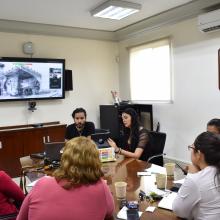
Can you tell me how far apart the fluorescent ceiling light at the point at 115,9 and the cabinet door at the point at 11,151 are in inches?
92.7

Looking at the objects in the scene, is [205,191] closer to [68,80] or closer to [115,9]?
[115,9]

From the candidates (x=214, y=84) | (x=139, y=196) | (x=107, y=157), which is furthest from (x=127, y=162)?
(x=214, y=84)

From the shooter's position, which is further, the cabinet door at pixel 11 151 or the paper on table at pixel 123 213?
the cabinet door at pixel 11 151

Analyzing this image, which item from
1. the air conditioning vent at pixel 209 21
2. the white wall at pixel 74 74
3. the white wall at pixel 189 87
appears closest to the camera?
the air conditioning vent at pixel 209 21

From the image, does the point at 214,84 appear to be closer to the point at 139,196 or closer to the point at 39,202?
the point at 139,196

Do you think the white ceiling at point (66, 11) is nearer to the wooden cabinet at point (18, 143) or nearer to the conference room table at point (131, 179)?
the wooden cabinet at point (18, 143)

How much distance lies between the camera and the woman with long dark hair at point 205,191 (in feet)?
4.76

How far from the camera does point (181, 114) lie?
4590 mm

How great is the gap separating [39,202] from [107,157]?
4.75 ft

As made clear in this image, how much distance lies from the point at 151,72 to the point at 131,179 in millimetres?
3314

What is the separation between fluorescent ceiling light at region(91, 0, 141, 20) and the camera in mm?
3841

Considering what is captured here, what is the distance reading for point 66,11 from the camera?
4211mm

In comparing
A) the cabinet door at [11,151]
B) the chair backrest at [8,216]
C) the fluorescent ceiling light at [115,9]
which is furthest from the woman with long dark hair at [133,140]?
the cabinet door at [11,151]

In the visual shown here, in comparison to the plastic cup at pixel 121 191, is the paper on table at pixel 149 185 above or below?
below
